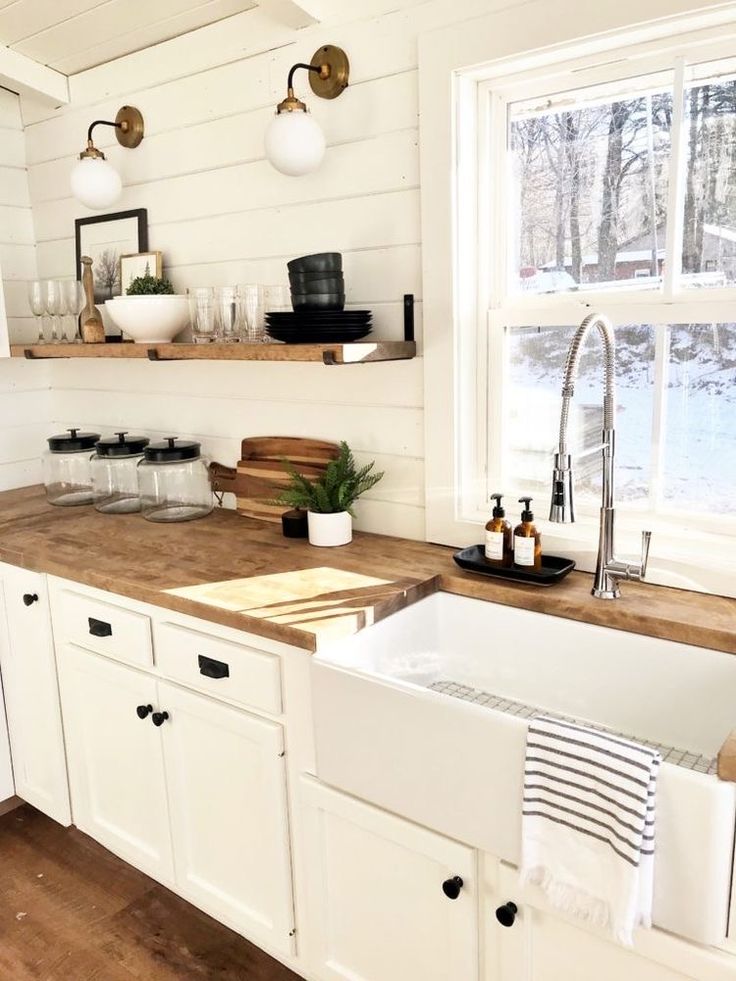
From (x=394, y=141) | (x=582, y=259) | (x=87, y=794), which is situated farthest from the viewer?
(x=87, y=794)

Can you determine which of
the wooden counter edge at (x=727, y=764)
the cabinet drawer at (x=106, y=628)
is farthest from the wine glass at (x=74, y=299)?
the wooden counter edge at (x=727, y=764)

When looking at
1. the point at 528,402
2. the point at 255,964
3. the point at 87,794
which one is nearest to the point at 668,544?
the point at 528,402

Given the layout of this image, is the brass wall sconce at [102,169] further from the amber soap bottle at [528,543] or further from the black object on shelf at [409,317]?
the amber soap bottle at [528,543]

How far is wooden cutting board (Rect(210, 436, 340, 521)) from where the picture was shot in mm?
2314

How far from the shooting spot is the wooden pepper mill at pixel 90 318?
2.61 meters

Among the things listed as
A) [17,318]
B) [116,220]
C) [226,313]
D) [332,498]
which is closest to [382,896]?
[332,498]

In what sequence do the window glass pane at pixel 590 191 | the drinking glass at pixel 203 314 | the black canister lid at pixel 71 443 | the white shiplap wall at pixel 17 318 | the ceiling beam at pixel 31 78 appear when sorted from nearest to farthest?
the window glass pane at pixel 590 191, the drinking glass at pixel 203 314, the ceiling beam at pixel 31 78, the black canister lid at pixel 71 443, the white shiplap wall at pixel 17 318

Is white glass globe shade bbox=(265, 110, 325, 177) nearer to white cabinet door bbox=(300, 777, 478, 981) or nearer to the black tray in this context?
the black tray

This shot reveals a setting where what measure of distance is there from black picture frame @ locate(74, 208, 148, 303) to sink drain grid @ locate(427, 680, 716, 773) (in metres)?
1.68

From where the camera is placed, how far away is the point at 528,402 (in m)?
2.02

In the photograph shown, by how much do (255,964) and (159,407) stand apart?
1653 mm

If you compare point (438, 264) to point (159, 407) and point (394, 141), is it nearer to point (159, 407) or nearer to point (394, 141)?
point (394, 141)

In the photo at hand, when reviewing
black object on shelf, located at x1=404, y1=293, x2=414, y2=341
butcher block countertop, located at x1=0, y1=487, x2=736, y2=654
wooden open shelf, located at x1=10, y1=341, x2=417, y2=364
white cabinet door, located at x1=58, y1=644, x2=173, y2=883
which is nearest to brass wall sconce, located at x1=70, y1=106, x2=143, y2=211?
wooden open shelf, located at x1=10, y1=341, x2=417, y2=364

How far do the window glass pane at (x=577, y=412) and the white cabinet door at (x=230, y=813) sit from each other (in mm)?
879
